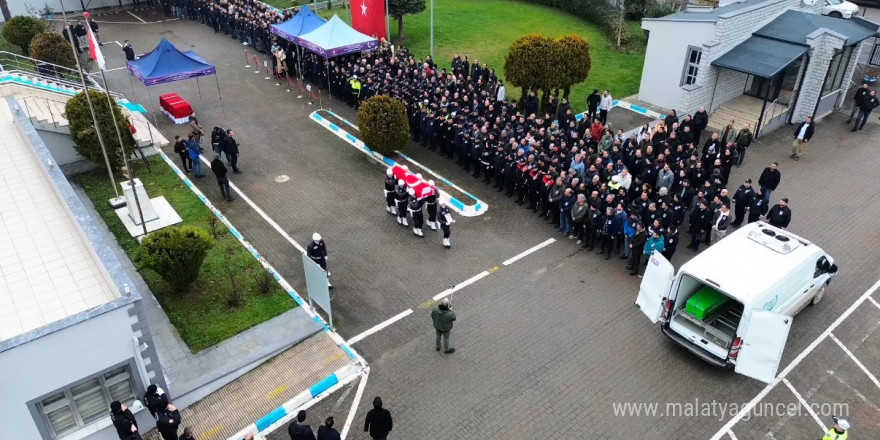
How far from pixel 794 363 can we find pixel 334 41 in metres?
17.9

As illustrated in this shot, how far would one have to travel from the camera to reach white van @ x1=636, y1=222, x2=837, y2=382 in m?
10.7

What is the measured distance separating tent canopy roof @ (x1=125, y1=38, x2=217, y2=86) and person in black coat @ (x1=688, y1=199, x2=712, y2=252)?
16204mm

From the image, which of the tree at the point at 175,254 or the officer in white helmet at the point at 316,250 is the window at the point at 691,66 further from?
the tree at the point at 175,254

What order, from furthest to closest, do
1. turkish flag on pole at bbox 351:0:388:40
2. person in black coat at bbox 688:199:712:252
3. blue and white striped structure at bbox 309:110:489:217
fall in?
1. turkish flag on pole at bbox 351:0:388:40
2. blue and white striped structure at bbox 309:110:489:217
3. person in black coat at bbox 688:199:712:252

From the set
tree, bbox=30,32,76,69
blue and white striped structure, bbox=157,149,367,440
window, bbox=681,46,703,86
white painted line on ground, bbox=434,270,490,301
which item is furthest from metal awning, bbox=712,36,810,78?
tree, bbox=30,32,76,69

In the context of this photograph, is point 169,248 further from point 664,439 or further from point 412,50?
point 412,50

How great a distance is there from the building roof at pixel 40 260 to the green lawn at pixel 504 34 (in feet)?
54.6

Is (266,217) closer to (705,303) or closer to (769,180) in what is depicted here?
(705,303)

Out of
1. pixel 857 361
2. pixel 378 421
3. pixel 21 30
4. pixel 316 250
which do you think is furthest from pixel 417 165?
pixel 21 30

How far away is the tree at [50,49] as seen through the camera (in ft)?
74.3

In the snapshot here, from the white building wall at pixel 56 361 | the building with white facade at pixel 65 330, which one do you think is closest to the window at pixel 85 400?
the building with white facade at pixel 65 330

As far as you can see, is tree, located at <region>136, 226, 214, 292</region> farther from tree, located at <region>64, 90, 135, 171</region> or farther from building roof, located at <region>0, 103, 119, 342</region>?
tree, located at <region>64, 90, 135, 171</region>

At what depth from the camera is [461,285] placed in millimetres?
13938

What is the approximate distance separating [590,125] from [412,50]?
12311 mm
